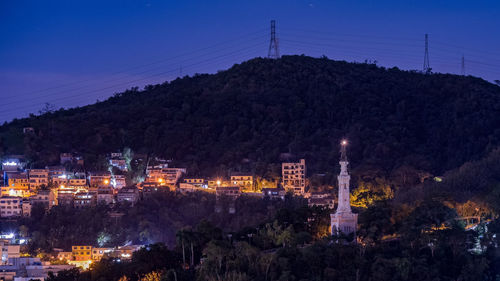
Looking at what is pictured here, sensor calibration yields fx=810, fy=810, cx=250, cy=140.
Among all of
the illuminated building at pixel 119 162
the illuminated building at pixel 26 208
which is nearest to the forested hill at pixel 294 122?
the illuminated building at pixel 119 162

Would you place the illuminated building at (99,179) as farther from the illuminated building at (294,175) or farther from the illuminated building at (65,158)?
the illuminated building at (294,175)

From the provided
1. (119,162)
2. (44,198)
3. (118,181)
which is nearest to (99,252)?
(44,198)

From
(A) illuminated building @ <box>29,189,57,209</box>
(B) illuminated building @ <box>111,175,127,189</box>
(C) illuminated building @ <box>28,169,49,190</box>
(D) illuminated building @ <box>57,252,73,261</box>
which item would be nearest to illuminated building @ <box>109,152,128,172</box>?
(B) illuminated building @ <box>111,175,127,189</box>

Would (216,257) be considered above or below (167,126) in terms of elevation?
below

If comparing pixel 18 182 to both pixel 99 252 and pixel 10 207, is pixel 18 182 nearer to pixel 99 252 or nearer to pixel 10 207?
pixel 10 207

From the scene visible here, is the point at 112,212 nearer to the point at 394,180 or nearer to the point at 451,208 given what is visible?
the point at 394,180

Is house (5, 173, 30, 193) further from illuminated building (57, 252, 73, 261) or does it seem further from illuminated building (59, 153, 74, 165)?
illuminated building (57, 252, 73, 261)

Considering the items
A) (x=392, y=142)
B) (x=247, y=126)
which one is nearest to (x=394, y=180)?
(x=392, y=142)
